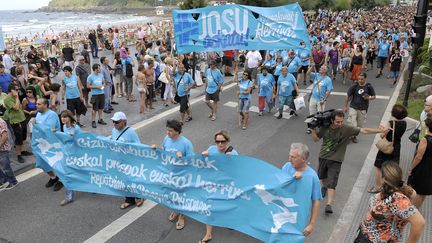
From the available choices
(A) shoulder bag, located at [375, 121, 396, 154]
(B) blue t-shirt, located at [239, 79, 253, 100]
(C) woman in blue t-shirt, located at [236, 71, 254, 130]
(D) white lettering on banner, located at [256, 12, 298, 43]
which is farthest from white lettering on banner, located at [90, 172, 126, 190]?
(B) blue t-shirt, located at [239, 79, 253, 100]

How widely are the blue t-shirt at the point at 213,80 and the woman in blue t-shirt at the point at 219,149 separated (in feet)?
18.4

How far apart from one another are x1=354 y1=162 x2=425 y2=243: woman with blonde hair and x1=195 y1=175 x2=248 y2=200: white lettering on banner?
163cm

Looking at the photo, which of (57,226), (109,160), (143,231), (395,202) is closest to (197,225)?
(143,231)

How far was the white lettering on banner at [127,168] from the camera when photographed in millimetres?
5468

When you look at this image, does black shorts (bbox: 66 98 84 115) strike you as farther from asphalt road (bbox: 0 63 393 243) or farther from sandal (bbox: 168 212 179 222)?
sandal (bbox: 168 212 179 222)

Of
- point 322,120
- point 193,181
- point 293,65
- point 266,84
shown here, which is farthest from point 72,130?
point 293,65

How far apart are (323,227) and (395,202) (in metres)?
2.22

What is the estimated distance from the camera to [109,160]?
5707 millimetres

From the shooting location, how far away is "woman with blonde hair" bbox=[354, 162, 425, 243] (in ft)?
10.6

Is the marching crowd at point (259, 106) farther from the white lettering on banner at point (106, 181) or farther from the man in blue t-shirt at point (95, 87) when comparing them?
the white lettering on banner at point (106, 181)

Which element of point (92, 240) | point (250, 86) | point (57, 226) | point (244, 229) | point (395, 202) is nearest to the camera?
point (395, 202)

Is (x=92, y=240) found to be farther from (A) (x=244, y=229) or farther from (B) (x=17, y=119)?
(B) (x=17, y=119)

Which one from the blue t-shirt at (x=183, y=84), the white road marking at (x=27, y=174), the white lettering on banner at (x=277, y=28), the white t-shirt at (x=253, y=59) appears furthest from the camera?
the white t-shirt at (x=253, y=59)

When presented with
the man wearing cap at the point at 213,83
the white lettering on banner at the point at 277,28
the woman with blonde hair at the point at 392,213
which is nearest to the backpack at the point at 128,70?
the man wearing cap at the point at 213,83
